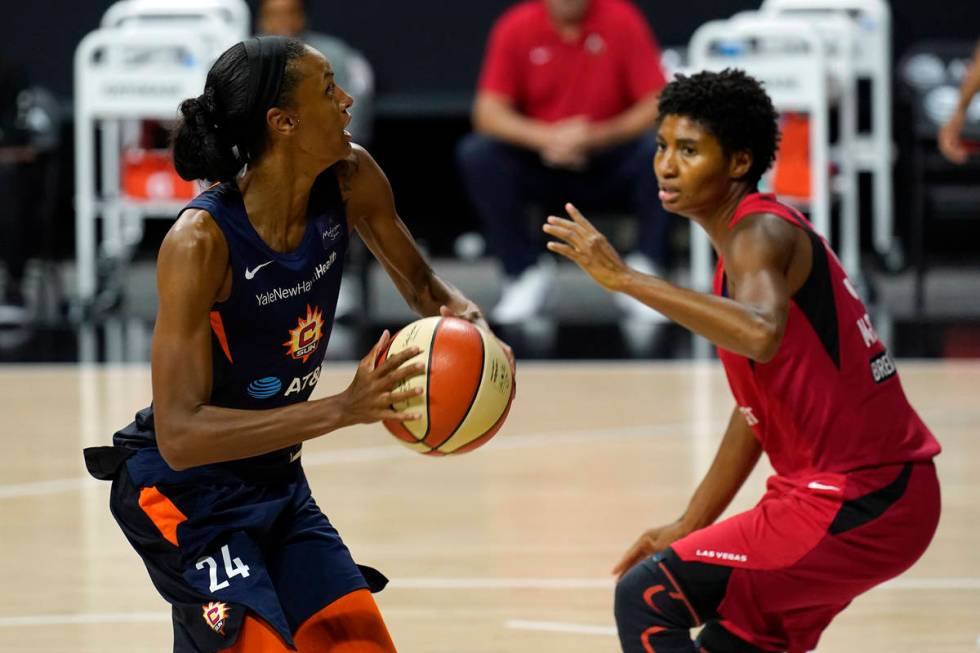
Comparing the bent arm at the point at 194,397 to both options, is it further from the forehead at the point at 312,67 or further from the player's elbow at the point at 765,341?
the player's elbow at the point at 765,341

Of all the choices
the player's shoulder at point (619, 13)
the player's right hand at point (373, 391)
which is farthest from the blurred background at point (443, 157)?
the player's right hand at point (373, 391)

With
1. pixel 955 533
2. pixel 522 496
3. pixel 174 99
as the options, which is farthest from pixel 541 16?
pixel 955 533

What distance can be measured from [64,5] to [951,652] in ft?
31.5

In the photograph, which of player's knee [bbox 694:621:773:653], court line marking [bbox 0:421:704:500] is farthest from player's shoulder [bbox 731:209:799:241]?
court line marking [bbox 0:421:704:500]

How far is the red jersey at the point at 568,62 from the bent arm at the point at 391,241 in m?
5.47

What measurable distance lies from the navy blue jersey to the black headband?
0.55ft

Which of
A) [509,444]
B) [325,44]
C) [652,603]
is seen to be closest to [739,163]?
[652,603]

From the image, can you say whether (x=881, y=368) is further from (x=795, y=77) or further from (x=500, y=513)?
(x=795, y=77)

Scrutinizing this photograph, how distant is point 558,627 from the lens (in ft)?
13.4

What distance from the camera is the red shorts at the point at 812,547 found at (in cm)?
309

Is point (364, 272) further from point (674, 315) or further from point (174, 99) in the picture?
point (674, 315)

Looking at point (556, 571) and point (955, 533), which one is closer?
point (556, 571)

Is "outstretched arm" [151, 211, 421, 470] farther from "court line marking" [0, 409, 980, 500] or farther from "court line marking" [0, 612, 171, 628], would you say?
"court line marking" [0, 409, 980, 500]

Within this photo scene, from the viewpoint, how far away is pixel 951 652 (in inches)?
152
